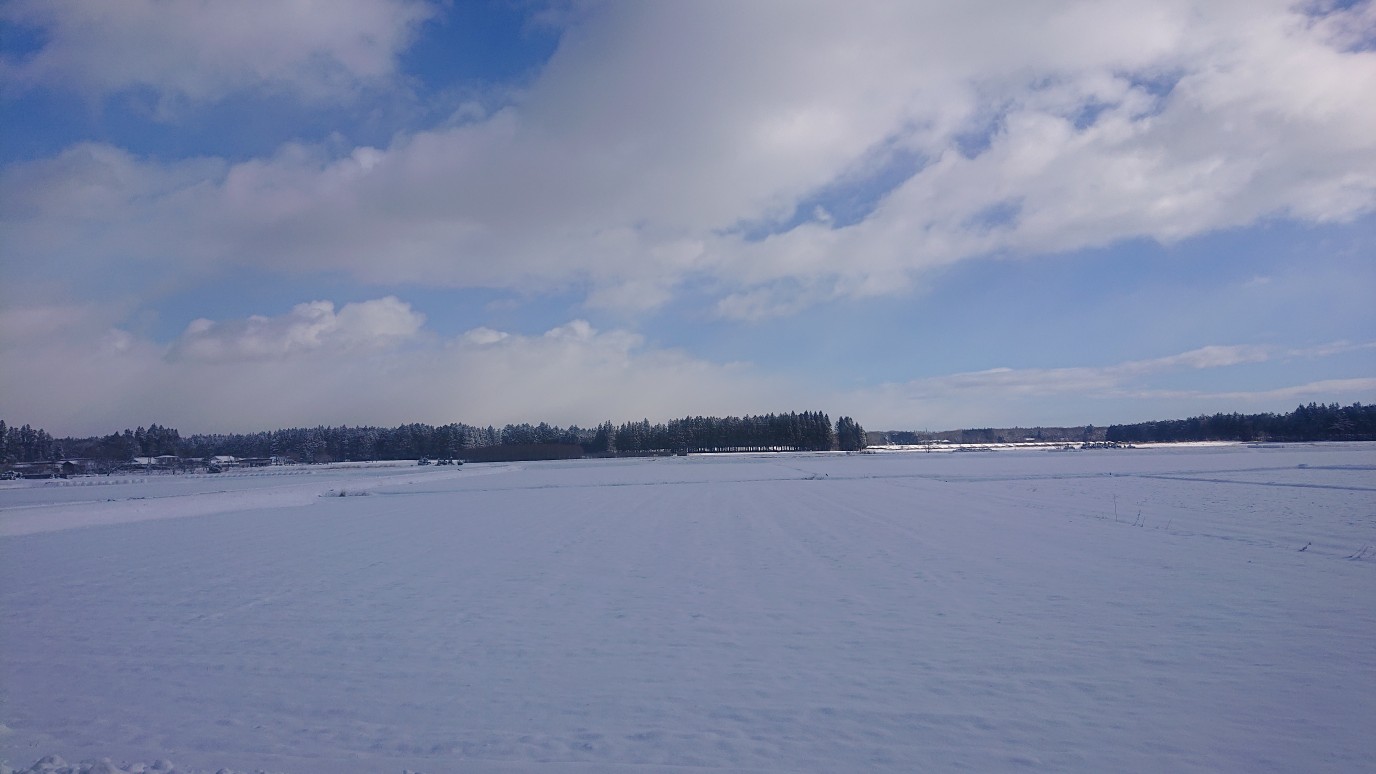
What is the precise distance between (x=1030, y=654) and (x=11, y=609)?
52.8 feet

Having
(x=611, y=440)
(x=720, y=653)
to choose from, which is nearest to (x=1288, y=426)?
(x=611, y=440)

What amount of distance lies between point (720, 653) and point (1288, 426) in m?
195

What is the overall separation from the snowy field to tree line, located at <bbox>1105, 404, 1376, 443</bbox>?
159m

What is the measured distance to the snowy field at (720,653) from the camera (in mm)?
5672

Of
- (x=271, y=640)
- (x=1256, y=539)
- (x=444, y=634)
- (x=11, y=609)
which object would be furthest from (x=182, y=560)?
(x=1256, y=539)

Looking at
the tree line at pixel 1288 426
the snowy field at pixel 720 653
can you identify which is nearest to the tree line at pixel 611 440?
the tree line at pixel 1288 426

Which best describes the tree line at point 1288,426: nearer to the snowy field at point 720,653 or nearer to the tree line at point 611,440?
the tree line at point 611,440

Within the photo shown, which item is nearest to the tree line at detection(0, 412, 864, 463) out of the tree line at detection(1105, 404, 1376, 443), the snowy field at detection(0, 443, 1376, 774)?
the tree line at detection(1105, 404, 1376, 443)

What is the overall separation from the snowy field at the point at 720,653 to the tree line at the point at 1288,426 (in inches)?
6261

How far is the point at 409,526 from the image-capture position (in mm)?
23594

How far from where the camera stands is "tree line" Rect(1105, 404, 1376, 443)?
13188 centimetres

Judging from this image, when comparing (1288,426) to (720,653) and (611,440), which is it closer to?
(611,440)

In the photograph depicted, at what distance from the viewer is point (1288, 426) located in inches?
6014

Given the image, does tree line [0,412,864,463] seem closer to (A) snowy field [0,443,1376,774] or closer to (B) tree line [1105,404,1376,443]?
(B) tree line [1105,404,1376,443]
